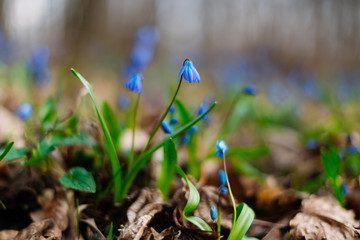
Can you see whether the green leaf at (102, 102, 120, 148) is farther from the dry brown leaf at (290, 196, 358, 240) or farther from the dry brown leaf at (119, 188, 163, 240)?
the dry brown leaf at (290, 196, 358, 240)

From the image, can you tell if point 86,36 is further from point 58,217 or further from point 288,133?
point 58,217

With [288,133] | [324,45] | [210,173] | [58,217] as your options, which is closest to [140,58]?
[210,173]

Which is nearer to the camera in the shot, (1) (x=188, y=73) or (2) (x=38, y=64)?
(1) (x=188, y=73)

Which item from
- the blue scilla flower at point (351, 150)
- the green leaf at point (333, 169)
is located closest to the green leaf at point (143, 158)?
the green leaf at point (333, 169)

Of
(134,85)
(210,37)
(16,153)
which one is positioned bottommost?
(210,37)

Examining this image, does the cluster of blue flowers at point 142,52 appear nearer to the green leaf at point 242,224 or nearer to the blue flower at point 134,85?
the blue flower at point 134,85

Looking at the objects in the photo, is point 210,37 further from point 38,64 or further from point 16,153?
point 16,153

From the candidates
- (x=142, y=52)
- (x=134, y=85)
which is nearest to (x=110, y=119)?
(x=134, y=85)
